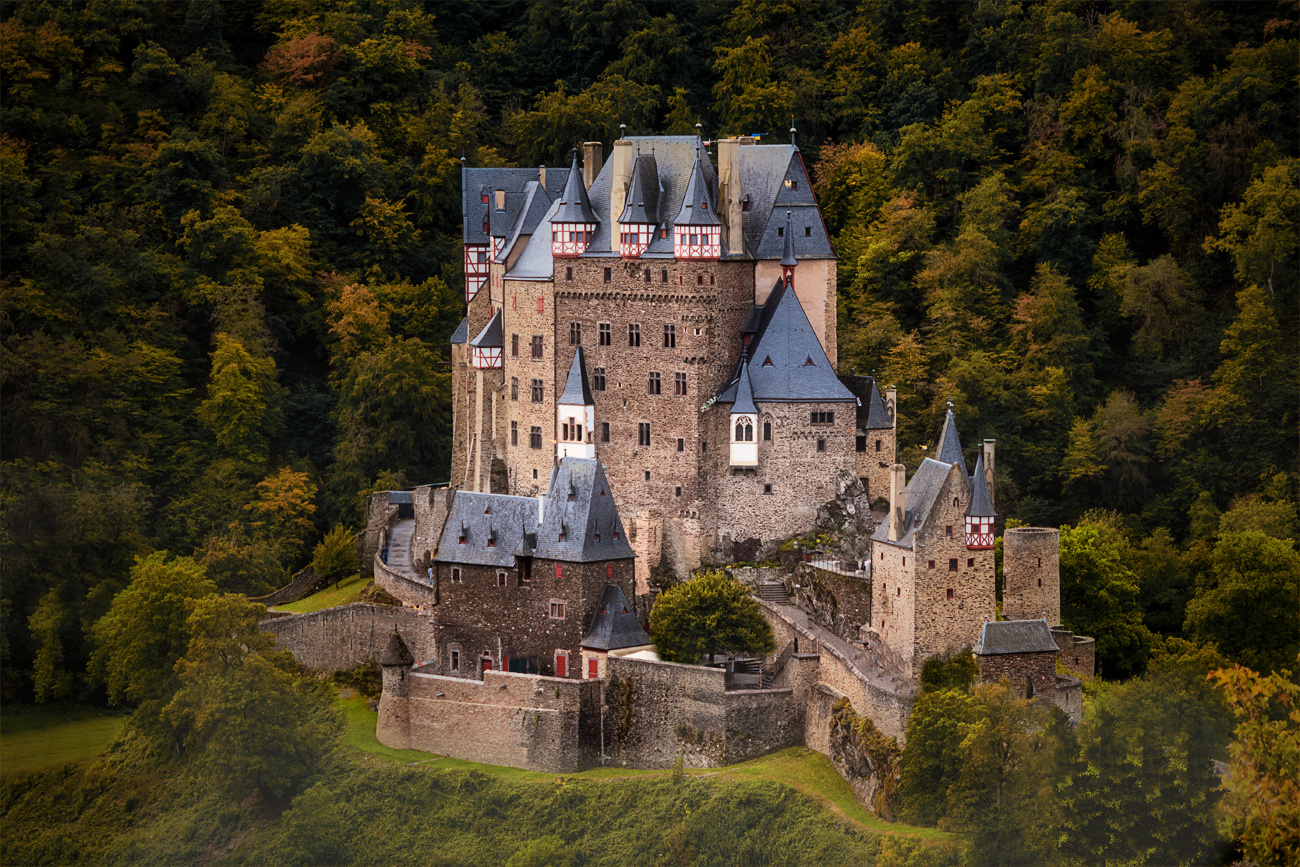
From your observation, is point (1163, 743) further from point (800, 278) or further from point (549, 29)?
point (549, 29)

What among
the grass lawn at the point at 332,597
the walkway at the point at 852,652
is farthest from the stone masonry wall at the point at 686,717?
the grass lawn at the point at 332,597

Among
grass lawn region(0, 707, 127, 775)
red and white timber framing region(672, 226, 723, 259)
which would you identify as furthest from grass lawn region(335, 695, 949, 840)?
red and white timber framing region(672, 226, 723, 259)

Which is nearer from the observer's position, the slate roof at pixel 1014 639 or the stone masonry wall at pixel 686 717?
the slate roof at pixel 1014 639

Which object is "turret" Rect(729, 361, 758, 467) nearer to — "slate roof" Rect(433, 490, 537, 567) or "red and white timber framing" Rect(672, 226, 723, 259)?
"red and white timber framing" Rect(672, 226, 723, 259)

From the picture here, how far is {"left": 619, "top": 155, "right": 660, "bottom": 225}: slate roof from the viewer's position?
5484 centimetres

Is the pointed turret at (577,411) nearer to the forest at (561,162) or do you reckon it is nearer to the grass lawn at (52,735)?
the forest at (561,162)

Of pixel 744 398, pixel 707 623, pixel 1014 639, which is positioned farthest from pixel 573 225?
pixel 1014 639

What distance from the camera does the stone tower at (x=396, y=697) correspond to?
5197 centimetres

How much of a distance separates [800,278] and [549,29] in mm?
29020

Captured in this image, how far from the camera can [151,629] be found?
5384 centimetres

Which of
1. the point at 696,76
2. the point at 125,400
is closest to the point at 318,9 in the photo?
the point at 696,76

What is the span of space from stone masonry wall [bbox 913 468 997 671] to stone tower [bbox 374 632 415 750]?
527 inches

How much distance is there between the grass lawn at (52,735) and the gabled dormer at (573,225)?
58.0 feet

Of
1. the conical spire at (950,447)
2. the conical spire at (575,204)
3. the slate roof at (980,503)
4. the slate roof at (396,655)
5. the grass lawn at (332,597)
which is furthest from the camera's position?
the grass lawn at (332,597)
